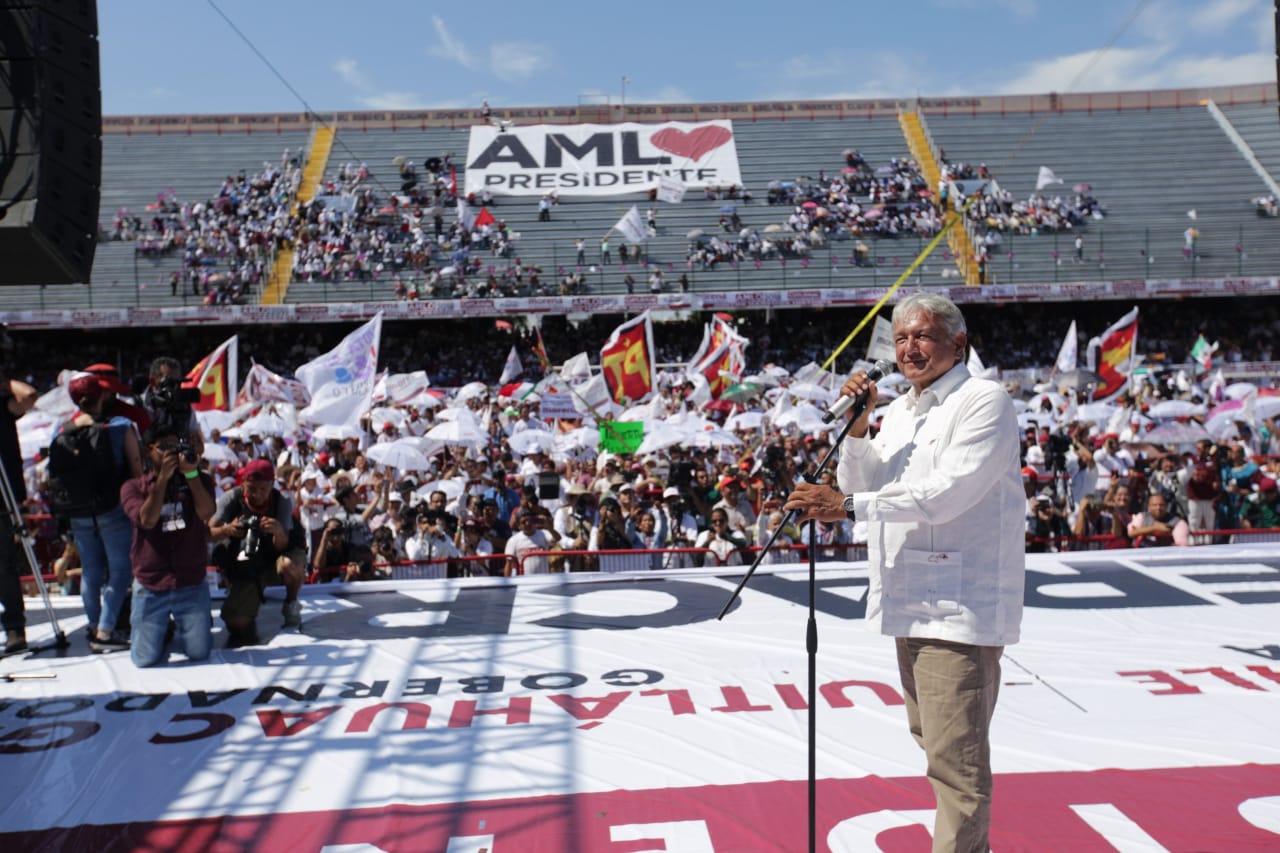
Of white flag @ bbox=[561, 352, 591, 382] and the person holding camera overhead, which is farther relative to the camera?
white flag @ bbox=[561, 352, 591, 382]

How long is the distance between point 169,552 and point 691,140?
40.5 m

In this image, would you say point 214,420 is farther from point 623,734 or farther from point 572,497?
point 623,734

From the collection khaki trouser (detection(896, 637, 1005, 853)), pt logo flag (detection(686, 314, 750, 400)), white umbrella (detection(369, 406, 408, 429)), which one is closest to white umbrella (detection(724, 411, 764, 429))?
pt logo flag (detection(686, 314, 750, 400))

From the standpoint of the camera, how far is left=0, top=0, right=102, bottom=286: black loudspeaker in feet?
18.3

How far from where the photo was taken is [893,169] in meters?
41.8

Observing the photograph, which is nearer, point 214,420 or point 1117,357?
point 214,420

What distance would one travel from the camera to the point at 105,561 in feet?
21.9

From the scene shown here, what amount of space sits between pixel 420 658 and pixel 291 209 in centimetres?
3697

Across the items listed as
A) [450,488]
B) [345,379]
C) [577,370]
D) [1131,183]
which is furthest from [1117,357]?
[1131,183]

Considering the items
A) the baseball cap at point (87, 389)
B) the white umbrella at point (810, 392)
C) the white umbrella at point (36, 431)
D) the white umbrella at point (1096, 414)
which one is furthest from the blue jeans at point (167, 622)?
the white umbrella at point (1096, 414)

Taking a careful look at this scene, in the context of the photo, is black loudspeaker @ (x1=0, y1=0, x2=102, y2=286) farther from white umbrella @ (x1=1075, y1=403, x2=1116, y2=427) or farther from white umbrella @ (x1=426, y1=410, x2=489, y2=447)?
white umbrella @ (x1=1075, y1=403, x2=1116, y2=427)

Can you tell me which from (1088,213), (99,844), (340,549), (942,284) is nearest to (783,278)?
(942,284)

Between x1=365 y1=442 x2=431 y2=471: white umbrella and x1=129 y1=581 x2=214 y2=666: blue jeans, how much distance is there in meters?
6.53

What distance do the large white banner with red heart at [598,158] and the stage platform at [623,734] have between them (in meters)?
36.5
